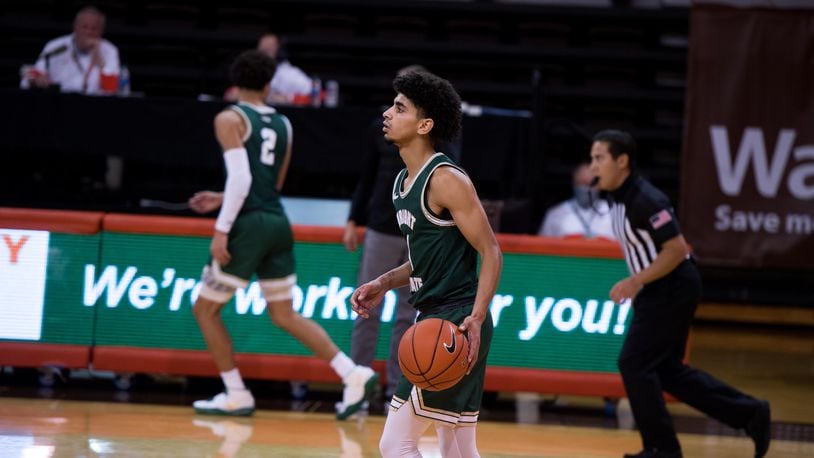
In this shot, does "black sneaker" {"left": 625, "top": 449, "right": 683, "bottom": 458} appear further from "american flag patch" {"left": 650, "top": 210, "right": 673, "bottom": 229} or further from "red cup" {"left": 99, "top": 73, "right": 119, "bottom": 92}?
"red cup" {"left": 99, "top": 73, "right": 119, "bottom": 92}

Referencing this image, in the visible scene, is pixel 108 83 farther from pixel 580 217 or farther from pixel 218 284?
pixel 580 217

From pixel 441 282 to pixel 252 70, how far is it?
2781 mm

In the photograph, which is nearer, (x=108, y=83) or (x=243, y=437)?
(x=243, y=437)

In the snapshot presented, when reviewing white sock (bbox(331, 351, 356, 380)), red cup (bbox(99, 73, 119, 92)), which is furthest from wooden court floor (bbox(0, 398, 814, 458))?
red cup (bbox(99, 73, 119, 92))

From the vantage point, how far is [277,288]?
6.67m

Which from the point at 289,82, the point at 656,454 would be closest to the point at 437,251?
the point at 656,454

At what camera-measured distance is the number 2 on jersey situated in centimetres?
660

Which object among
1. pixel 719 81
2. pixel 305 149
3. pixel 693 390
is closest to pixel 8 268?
pixel 305 149

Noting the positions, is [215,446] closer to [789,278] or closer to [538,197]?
[538,197]

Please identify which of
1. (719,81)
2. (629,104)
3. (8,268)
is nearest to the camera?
(8,268)

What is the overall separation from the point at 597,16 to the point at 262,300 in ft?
24.1

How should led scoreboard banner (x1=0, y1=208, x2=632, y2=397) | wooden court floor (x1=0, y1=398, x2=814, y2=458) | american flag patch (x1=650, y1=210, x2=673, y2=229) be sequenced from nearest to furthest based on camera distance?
wooden court floor (x1=0, y1=398, x2=814, y2=458)
american flag patch (x1=650, y1=210, x2=673, y2=229)
led scoreboard banner (x1=0, y1=208, x2=632, y2=397)

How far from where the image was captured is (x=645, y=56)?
13023mm

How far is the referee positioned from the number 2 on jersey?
184cm
